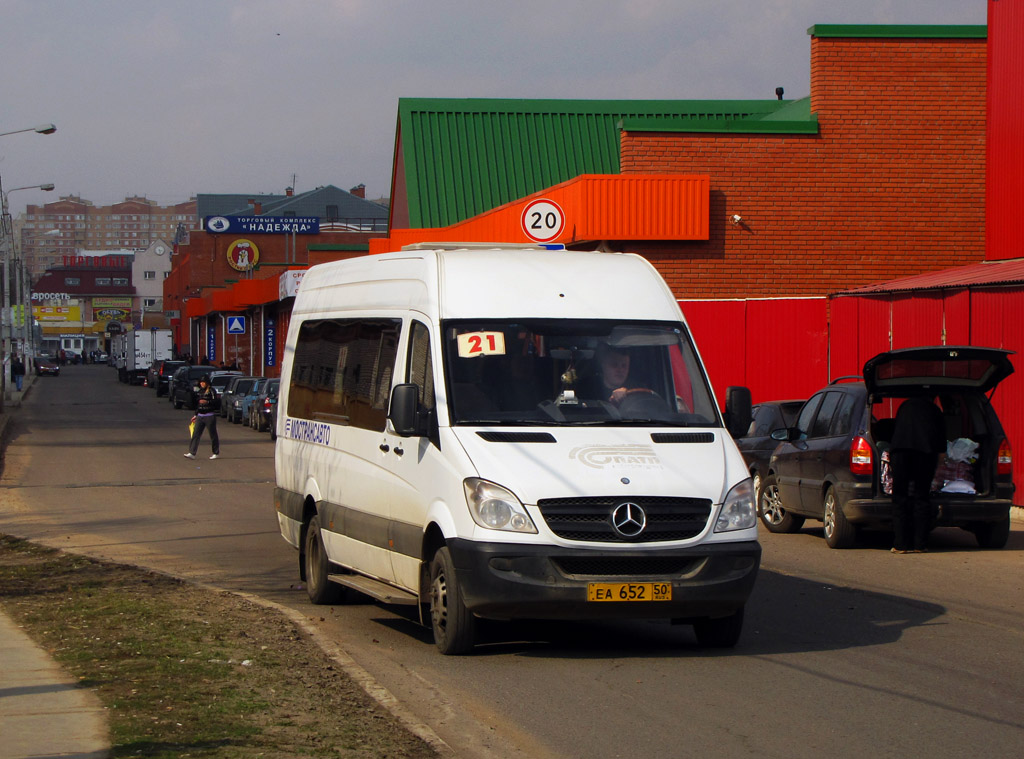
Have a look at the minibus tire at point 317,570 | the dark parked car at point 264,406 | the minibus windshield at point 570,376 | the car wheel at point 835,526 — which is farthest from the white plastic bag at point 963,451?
the dark parked car at point 264,406

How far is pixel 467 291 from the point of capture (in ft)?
30.5

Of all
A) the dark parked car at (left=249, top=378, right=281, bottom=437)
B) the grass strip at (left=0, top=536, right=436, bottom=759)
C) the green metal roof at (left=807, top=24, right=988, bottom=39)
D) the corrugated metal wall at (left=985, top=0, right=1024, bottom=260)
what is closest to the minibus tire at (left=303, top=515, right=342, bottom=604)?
the grass strip at (left=0, top=536, right=436, bottom=759)

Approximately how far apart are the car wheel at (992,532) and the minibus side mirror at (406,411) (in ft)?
25.5

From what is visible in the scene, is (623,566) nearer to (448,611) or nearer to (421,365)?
(448,611)

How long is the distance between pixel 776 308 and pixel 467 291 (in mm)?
16518

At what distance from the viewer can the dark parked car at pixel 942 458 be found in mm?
13898

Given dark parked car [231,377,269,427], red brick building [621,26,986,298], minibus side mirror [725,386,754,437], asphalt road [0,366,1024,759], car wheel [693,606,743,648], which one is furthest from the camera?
dark parked car [231,377,269,427]

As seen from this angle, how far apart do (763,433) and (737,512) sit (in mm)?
10108

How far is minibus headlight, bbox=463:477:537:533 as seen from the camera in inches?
319

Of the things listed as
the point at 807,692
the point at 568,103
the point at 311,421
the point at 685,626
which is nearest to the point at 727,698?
the point at 807,692

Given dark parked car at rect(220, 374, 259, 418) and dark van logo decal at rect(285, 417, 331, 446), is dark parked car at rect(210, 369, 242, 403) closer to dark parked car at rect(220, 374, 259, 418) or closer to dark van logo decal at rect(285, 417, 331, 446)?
dark parked car at rect(220, 374, 259, 418)

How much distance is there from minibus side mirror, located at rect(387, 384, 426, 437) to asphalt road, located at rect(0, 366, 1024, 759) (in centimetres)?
143

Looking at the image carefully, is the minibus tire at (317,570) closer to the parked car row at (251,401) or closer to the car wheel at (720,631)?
the car wheel at (720,631)

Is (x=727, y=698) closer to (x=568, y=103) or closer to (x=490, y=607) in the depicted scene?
(x=490, y=607)
